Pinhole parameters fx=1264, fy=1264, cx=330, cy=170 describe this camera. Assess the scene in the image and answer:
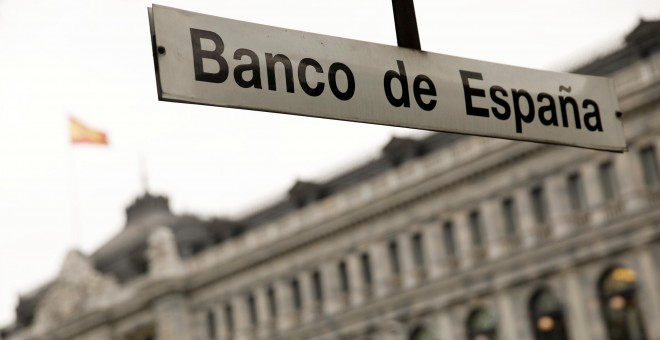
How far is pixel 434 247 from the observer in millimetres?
48812

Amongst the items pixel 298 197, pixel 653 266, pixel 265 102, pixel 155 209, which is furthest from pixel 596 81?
pixel 155 209

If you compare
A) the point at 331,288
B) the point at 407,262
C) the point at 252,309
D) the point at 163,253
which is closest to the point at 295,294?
the point at 331,288

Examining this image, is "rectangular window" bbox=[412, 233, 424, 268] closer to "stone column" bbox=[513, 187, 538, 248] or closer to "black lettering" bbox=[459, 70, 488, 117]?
"stone column" bbox=[513, 187, 538, 248]

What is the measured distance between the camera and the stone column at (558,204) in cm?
4447

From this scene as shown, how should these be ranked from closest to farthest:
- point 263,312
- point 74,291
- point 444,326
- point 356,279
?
point 444,326 < point 356,279 < point 263,312 < point 74,291

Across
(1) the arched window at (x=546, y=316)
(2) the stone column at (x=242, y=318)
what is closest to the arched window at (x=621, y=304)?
(1) the arched window at (x=546, y=316)

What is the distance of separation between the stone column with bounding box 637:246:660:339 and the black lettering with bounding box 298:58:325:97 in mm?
37709

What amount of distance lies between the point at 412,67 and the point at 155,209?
216 ft

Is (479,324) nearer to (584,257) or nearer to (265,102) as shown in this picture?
(584,257)

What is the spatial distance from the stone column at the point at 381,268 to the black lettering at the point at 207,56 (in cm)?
4614

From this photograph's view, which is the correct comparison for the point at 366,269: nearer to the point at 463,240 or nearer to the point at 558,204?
the point at 463,240

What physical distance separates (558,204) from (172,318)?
21.6 meters

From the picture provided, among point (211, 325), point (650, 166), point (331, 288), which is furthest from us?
point (211, 325)

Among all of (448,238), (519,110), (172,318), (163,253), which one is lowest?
(519,110)
